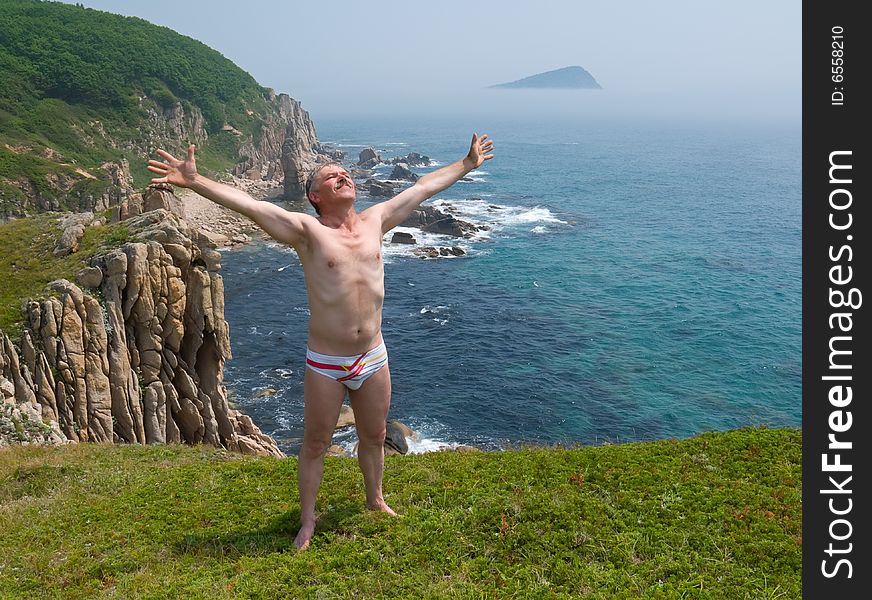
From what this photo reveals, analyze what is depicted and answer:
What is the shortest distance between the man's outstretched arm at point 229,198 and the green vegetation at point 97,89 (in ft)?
216

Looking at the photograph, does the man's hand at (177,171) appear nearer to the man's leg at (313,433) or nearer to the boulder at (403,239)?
the man's leg at (313,433)

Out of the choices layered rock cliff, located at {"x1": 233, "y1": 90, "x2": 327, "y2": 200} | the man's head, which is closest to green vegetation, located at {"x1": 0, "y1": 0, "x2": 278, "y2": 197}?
layered rock cliff, located at {"x1": 233, "y1": 90, "x2": 327, "y2": 200}

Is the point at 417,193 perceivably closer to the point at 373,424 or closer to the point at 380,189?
the point at 373,424

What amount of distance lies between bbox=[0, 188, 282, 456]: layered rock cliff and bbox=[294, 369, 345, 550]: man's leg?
11.1 m

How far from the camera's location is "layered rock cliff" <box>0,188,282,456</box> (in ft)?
59.6

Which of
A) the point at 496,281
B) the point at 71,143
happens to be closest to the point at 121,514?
the point at 496,281

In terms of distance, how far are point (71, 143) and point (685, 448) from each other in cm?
9402

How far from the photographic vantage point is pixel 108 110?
100625mm

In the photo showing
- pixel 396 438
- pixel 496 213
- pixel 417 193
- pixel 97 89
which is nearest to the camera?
pixel 417 193

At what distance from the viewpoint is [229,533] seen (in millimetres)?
8117

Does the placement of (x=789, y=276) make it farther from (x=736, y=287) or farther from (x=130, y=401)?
(x=130, y=401)

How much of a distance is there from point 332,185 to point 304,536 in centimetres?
392

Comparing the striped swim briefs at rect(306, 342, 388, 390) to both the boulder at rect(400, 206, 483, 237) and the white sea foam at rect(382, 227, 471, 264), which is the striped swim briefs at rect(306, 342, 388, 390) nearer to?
the white sea foam at rect(382, 227, 471, 264)

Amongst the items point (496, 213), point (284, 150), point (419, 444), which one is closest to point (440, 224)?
point (496, 213)
